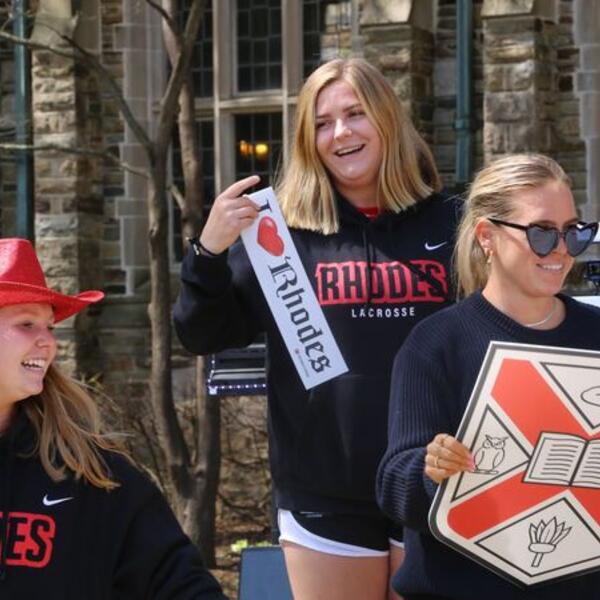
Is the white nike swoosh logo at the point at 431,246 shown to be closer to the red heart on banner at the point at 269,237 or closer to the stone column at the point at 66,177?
the red heart on banner at the point at 269,237

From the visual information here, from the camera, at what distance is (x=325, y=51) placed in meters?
13.0

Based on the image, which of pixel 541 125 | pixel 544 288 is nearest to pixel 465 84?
pixel 541 125

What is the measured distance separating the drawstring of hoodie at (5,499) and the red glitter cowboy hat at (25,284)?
0.85 feet

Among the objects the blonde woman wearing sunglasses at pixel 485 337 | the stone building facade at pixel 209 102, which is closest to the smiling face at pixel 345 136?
the blonde woman wearing sunglasses at pixel 485 337

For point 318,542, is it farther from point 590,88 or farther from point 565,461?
point 590,88

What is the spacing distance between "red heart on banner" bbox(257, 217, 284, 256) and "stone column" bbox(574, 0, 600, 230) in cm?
830

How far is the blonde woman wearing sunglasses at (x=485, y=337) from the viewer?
3.34 m

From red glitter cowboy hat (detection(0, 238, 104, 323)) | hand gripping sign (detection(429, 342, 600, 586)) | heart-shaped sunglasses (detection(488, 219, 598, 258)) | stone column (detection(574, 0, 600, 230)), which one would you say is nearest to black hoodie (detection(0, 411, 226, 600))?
red glitter cowboy hat (detection(0, 238, 104, 323))

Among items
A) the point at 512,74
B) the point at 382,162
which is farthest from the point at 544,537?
the point at 512,74

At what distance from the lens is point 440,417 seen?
3.35 metres

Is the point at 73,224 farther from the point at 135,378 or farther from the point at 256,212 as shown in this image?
the point at 256,212

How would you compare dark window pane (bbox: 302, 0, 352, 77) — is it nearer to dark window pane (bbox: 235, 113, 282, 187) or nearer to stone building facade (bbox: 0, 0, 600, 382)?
stone building facade (bbox: 0, 0, 600, 382)

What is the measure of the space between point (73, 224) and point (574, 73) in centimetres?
404

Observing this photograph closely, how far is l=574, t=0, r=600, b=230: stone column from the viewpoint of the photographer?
12148mm
